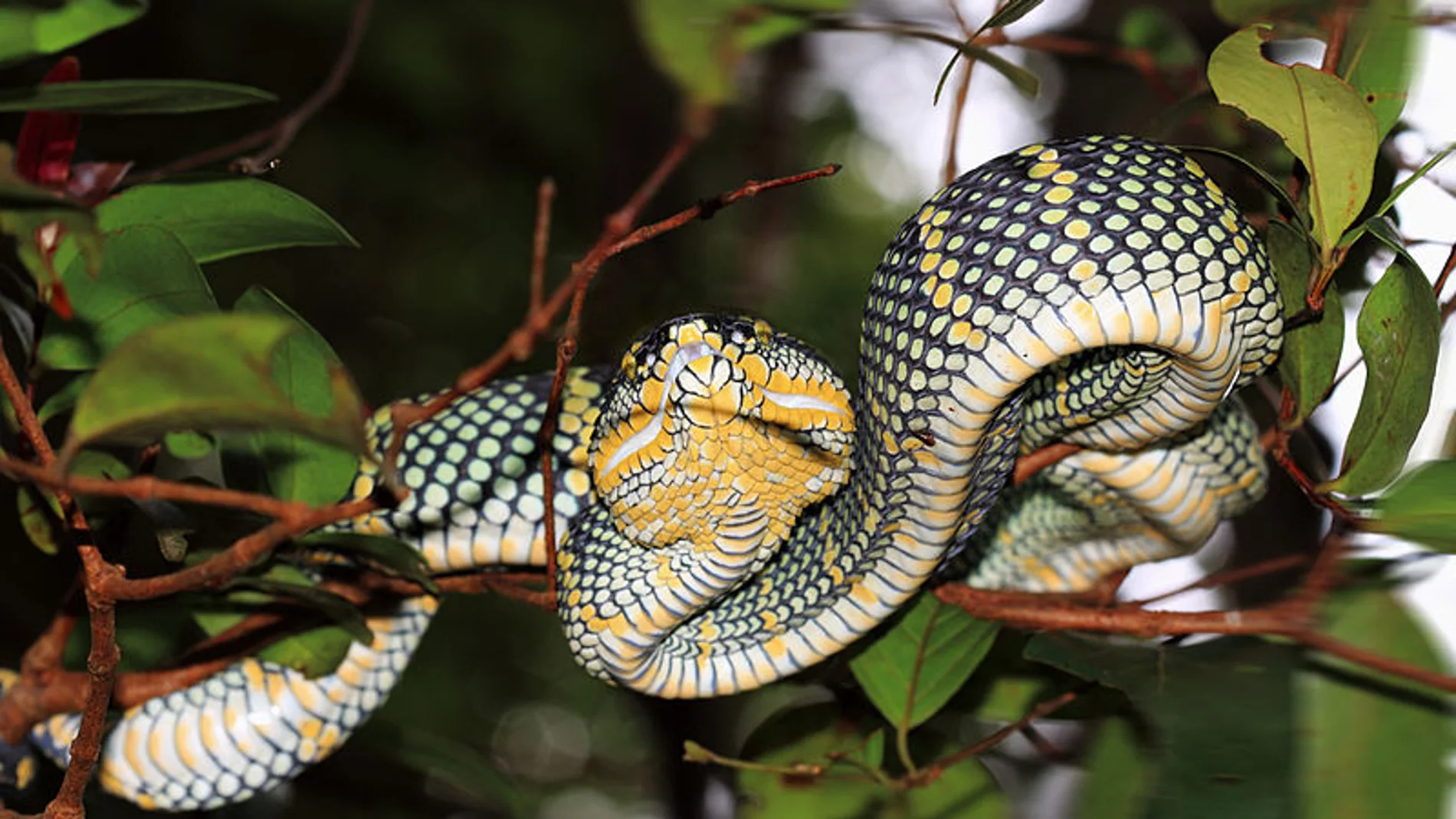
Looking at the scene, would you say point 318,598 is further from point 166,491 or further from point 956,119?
point 956,119

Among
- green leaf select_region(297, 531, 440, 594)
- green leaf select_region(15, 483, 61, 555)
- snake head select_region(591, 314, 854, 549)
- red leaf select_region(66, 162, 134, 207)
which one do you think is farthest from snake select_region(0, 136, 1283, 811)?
red leaf select_region(66, 162, 134, 207)

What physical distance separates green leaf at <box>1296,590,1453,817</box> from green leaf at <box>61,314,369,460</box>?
0.66 meters

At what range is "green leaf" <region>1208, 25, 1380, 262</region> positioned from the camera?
0.76 meters

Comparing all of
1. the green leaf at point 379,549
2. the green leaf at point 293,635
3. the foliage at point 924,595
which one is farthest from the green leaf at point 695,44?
the green leaf at point 293,635

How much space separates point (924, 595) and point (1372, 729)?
326 millimetres

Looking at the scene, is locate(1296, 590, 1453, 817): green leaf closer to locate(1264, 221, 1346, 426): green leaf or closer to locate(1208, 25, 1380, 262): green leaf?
locate(1264, 221, 1346, 426): green leaf

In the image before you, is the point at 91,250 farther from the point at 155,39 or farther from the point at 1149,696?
the point at 155,39

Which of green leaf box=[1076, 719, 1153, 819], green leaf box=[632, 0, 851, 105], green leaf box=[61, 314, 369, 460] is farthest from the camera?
green leaf box=[1076, 719, 1153, 819]

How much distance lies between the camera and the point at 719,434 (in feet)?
2.66

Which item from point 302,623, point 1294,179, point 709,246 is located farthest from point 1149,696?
point 709,246

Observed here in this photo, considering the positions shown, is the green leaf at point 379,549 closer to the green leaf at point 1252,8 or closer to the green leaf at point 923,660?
the green leaf at point 923,660

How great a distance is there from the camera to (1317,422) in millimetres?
1387

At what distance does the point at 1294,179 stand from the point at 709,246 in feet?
9.44

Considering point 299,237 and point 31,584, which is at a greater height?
point 299,237
